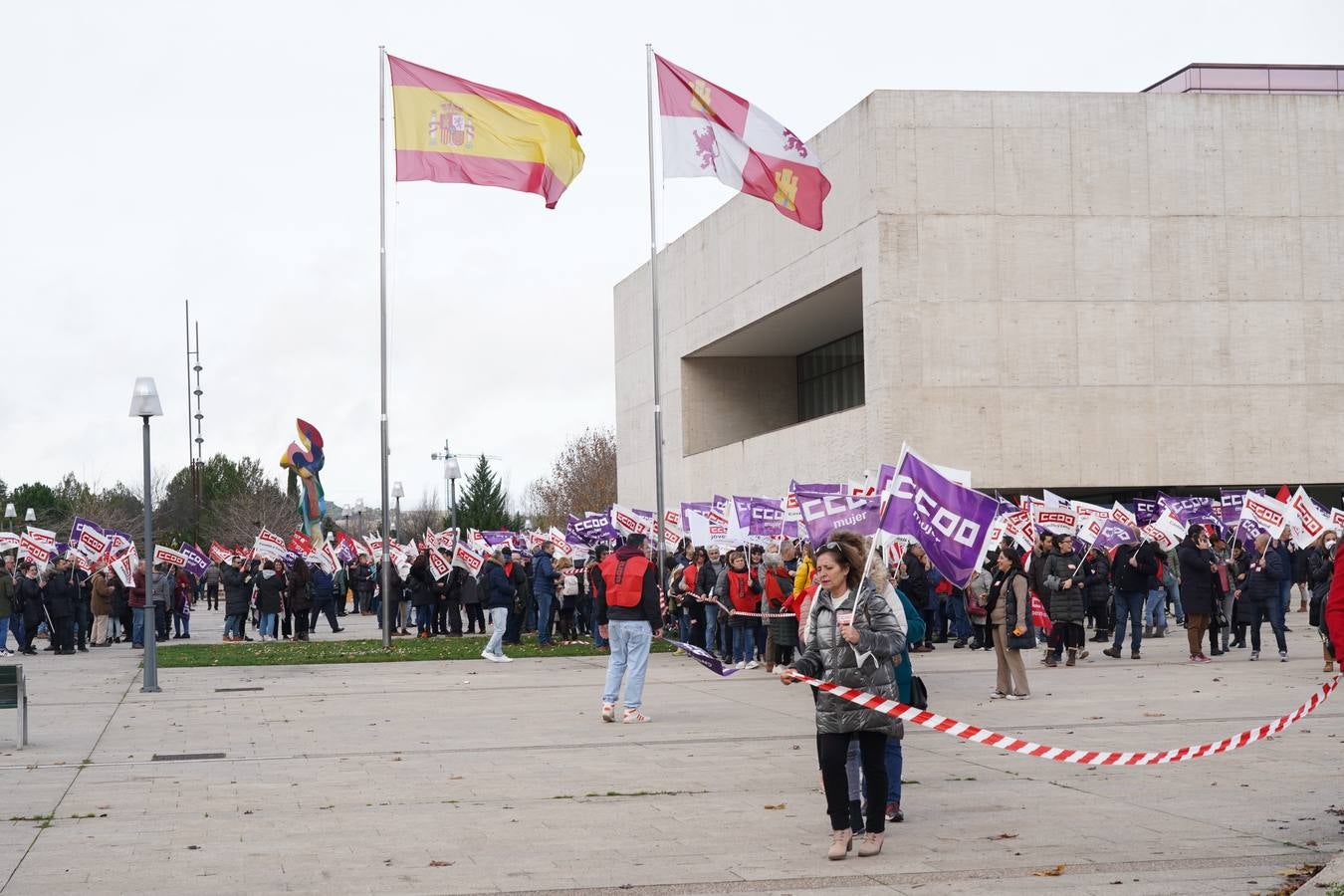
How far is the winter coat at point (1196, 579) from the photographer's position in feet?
69.8

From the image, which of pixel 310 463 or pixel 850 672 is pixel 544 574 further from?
pixel 310 463

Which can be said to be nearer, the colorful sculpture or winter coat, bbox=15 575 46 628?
winter coat, bbox=15 575 46 628

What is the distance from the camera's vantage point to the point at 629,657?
15508 millimetres

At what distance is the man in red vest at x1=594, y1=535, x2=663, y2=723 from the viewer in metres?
15.2

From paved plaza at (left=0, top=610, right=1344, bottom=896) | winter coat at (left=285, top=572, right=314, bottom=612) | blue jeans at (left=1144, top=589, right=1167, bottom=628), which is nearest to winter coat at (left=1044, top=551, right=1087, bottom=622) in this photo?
paved plaza at (left=0, top=610, right=1344, bottom=896)

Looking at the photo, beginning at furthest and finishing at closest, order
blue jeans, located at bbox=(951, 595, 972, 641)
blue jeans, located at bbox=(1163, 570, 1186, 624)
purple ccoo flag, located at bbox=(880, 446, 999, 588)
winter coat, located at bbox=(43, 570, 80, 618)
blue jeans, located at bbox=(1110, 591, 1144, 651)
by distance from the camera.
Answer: winter coat, located at bbox=(43, 570, 80, 618), blue jeans, located at bbox=(1163, 570, 1186, 624), blue jeans, located at bbox=(951, 595, 972, 641), blue jeans, located at bbox=(1110, 591, 1144, 651), purple ccoo flag, located at bbox=(880, 446, 999, 588)

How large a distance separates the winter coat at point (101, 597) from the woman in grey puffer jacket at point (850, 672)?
2538 centimetres

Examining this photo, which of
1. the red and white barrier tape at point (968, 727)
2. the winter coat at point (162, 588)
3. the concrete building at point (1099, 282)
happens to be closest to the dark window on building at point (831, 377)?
the concrete building at point (1099, 282)

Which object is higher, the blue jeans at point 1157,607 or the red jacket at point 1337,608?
the red jacket at point 1337,608

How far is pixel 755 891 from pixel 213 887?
2.68 meters

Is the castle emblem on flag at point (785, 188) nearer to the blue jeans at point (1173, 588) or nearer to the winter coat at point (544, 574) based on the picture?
the winter coat at point (544, 574)

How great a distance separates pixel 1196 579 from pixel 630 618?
9431 mm

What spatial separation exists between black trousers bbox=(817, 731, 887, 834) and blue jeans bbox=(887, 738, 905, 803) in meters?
0.85

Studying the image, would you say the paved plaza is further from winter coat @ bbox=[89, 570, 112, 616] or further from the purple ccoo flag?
winter coat @ bbox=[89, 570, 112, 616]
